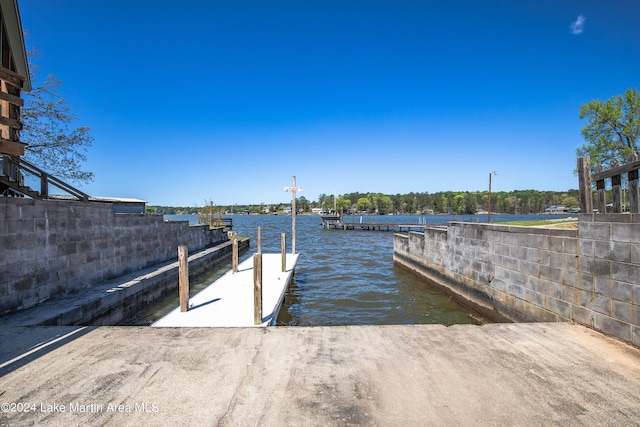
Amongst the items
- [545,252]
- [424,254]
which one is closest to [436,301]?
[424,254]

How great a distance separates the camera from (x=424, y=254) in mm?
13461

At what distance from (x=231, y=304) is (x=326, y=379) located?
4.75 meters

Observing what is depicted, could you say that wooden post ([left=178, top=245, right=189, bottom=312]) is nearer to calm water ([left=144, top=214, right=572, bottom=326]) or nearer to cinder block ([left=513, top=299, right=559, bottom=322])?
calm water ([left=144, top=214, right=572, bottom=326])

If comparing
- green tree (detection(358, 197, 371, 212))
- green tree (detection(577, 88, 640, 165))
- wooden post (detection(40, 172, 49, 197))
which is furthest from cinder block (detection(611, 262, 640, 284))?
green tree (detection(358, 197, 371, 212))

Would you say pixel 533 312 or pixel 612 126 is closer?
pixel 533 312

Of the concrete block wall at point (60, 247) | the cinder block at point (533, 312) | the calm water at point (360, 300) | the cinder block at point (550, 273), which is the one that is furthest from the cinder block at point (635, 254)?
the concrete block wall at point (60, 247)

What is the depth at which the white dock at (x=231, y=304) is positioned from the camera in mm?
Result: 6180

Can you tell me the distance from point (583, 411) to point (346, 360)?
→ 88.3 inches

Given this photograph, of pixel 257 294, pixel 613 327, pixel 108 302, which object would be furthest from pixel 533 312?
pixel 108 302

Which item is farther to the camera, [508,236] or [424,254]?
[424,254]

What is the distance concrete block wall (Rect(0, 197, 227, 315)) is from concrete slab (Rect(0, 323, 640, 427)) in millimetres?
1733

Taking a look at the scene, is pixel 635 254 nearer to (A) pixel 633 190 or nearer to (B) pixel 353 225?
(A) pixel 633 190

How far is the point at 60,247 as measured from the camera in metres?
7.05

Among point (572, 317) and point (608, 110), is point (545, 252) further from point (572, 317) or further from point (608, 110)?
point (608, 110)
